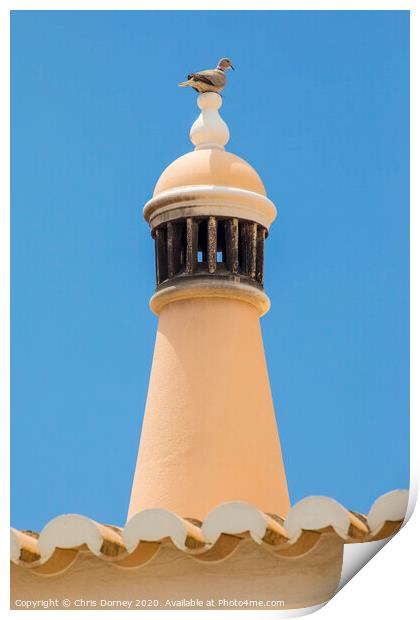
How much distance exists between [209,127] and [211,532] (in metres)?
4.34

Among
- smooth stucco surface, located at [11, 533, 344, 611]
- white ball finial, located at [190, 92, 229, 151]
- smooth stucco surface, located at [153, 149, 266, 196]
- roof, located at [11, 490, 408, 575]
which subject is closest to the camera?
roof, located at [11, 490, 408, 575]

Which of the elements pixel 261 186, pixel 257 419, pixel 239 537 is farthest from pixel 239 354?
pixel 239 537

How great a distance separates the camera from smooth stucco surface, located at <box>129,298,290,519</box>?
525 inches

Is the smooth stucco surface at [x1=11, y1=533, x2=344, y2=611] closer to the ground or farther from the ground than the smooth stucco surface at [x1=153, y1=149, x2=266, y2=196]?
closer to the ground

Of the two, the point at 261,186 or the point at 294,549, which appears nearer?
the point at 294,549

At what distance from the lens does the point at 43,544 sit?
38.4 ft

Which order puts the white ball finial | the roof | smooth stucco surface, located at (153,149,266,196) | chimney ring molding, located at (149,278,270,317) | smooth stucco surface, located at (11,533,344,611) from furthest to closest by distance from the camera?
the white ball finial < smooth stucco surface, located at (153,149,266,196) < chimney ring molding, located at (149,278,270,317) < smooth stucco surface, located at (11,533,344,611) < the roof

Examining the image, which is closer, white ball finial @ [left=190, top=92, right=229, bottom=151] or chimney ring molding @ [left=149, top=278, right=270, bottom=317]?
chimney ring molding @ [left=149, top=278, right=270, bottom=317]

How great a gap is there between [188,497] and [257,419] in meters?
0.96

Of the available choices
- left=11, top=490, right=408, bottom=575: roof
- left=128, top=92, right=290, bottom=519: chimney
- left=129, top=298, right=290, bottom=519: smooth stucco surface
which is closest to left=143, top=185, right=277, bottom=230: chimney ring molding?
left=128, top=92, right=290, bottom=519: chimney

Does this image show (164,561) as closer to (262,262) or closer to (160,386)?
(160,386)

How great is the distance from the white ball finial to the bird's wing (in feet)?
0.42

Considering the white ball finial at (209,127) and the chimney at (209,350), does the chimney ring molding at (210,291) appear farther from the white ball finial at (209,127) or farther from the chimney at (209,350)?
the white ball finial at (209,127)

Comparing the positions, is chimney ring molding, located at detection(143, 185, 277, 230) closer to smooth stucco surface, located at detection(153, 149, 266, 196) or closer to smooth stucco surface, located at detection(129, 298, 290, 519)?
smooth stucco surface, located at detection(153, 149, 266, 196)
